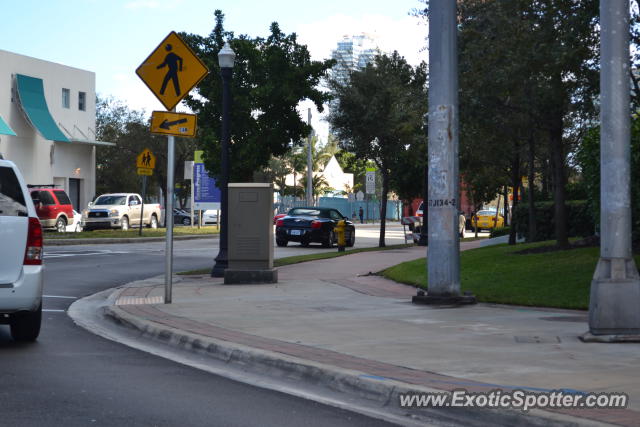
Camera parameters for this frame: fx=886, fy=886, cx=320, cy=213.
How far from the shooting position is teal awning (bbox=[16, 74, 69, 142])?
4566 centimetres

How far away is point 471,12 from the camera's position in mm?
18750

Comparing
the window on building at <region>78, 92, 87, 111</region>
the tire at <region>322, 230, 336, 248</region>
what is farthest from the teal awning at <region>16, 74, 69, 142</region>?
the tire at <region>322, 230, 336, 248</region>

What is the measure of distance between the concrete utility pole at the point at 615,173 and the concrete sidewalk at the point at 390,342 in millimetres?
661

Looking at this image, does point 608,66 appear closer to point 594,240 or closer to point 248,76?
point 594,240

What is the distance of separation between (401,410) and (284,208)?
70.1 metres

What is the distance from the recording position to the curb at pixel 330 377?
18.3 feet

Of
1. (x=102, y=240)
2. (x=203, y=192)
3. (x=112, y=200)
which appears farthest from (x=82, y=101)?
(x=102, y=240)

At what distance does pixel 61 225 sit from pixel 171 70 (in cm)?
2801

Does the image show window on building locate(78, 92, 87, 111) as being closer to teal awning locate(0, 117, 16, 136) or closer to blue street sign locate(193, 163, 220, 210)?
teal awning locate(0, 117, 16, 136)

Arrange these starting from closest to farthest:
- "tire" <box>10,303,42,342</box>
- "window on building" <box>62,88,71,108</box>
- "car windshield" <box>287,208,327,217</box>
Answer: "tire" <box>10,303,42,342</box> < "car windshield" <box>287,208,327,217</box> < "window on building" <box>62,88,71,108</box>

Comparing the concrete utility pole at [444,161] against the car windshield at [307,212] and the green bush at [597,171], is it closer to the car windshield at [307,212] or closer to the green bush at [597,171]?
the green bush at [597,171]

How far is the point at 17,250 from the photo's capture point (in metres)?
8.66

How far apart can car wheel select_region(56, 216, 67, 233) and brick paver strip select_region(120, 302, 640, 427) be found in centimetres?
2882

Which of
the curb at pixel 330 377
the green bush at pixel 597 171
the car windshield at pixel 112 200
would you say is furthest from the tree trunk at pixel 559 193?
the car windshield at pixel 112 200
